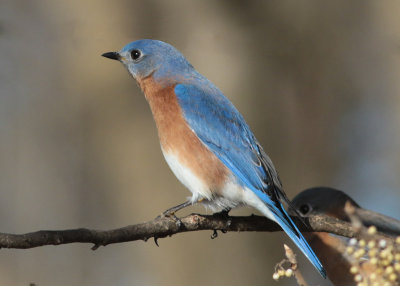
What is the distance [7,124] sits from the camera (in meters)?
6.84

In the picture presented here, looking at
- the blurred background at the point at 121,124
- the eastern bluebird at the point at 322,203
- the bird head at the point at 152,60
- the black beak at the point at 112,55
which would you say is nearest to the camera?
the bird head at the point at 152,60

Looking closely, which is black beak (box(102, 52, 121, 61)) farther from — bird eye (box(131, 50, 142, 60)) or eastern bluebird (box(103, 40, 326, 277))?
eastern bluebird (box(103, 40, 326, 277))

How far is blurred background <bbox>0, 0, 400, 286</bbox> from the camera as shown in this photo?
6.25 meters

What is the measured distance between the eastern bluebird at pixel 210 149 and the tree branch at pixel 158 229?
131 mm

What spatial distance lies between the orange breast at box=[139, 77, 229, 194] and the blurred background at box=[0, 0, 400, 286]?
2186 mm

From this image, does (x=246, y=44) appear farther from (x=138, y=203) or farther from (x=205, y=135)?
(x=205, y=135)

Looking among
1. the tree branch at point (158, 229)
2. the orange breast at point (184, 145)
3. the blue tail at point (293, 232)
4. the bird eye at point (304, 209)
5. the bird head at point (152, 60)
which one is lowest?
the bird eye at point (304, 209)

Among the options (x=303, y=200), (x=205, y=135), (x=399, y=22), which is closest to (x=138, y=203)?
(x=303, y=200)

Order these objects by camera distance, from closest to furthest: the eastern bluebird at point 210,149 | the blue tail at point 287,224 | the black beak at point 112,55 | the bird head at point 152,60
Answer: the blue tail at point 287,224 → the eastern bluebird at point 210,149 → the bird head at point 152,60 → the black beak at point 112,55

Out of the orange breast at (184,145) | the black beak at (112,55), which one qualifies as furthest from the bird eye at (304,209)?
the black beak at (112,55)

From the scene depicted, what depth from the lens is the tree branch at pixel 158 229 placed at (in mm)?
2334

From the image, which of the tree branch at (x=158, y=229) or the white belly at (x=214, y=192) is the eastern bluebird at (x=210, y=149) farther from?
the tree branch at (x=158, y=229)

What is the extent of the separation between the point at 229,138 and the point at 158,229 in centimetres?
107

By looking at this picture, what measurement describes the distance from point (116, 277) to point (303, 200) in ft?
7.20
